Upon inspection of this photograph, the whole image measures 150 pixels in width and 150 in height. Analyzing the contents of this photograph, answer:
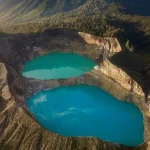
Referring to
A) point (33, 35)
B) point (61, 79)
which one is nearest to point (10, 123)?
point (61, 79)

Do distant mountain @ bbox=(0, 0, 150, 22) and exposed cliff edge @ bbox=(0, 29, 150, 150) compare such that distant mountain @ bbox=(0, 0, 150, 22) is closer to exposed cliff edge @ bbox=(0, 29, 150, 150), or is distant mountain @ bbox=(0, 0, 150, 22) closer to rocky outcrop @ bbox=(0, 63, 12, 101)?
exposed cliff edge @ bbox=(0, 29, 150, 150)

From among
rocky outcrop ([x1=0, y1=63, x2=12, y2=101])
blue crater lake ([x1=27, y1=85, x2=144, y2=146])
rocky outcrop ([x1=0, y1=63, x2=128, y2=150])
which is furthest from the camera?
rocky outcrop ([x1=0, y1=63, x2=12, y2=101])

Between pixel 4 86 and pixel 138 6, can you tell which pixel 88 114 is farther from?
pixel 138 6

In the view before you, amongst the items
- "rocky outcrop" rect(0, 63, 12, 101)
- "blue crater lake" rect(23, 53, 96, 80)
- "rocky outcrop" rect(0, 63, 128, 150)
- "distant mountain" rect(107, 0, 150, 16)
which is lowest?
"distant mountain" rect(107, 0, 150, 16)

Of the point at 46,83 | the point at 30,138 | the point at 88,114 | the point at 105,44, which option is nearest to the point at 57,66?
the point at 46,83

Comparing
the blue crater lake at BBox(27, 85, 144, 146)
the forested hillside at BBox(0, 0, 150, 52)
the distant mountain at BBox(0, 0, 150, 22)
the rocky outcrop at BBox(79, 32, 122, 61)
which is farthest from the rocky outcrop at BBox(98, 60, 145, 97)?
the distant mountain at BBox(0, 0, 150, 22)

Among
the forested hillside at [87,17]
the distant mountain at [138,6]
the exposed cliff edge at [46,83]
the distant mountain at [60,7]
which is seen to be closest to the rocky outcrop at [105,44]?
the exposed cliff edge at [46,83]

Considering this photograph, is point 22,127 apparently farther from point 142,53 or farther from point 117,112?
point 142,53
